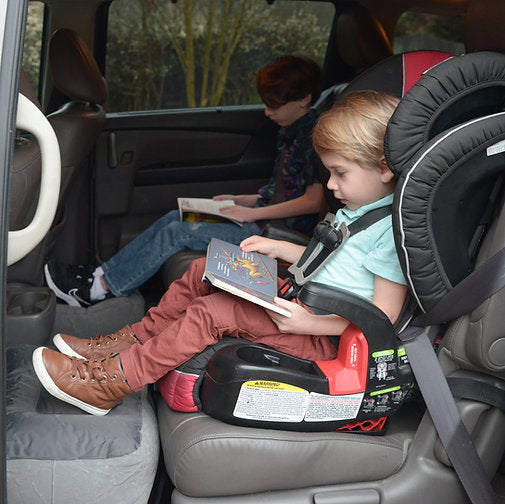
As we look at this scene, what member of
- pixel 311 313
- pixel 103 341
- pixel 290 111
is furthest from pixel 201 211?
pixel 311 313

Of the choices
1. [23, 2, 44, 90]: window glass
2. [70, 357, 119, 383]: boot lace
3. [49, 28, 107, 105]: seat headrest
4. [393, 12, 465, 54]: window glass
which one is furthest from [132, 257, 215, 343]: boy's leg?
[393, 12, 465, 54]: window glass

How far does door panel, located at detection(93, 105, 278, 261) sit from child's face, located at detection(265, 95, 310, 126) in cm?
79

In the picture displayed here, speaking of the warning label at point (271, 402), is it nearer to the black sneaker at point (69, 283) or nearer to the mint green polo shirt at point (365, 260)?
the mint green polo shirt at point (365, 260)

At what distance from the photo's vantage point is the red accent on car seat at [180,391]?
1.70 m

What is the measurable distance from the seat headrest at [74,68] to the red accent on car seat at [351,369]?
152cm

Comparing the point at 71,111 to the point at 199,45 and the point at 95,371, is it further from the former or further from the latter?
the point at 95,371

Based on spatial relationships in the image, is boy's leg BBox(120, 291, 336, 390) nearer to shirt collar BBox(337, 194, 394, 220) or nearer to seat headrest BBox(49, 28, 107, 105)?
shirt collar BBox(337, 194, 394, 220)

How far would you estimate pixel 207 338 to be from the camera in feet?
5.55

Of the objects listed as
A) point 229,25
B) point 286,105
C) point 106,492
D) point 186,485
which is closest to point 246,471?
point 186,485

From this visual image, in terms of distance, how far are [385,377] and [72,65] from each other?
1647 millimetres

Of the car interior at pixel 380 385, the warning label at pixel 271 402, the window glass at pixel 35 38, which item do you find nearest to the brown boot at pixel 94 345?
the car interior at pixel 380 385

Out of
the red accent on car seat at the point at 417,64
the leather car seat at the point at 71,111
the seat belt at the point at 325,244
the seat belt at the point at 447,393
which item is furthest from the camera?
the leather car seat at the point at 71,111

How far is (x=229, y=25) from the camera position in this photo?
137 inches

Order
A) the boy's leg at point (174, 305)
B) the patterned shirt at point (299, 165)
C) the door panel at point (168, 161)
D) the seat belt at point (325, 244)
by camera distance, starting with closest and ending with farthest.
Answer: the seat belt at point (325, 244), the boy's leg at point (174, 305), the patterned shirt at point (299, 165), the door panel at point (168, 161)
